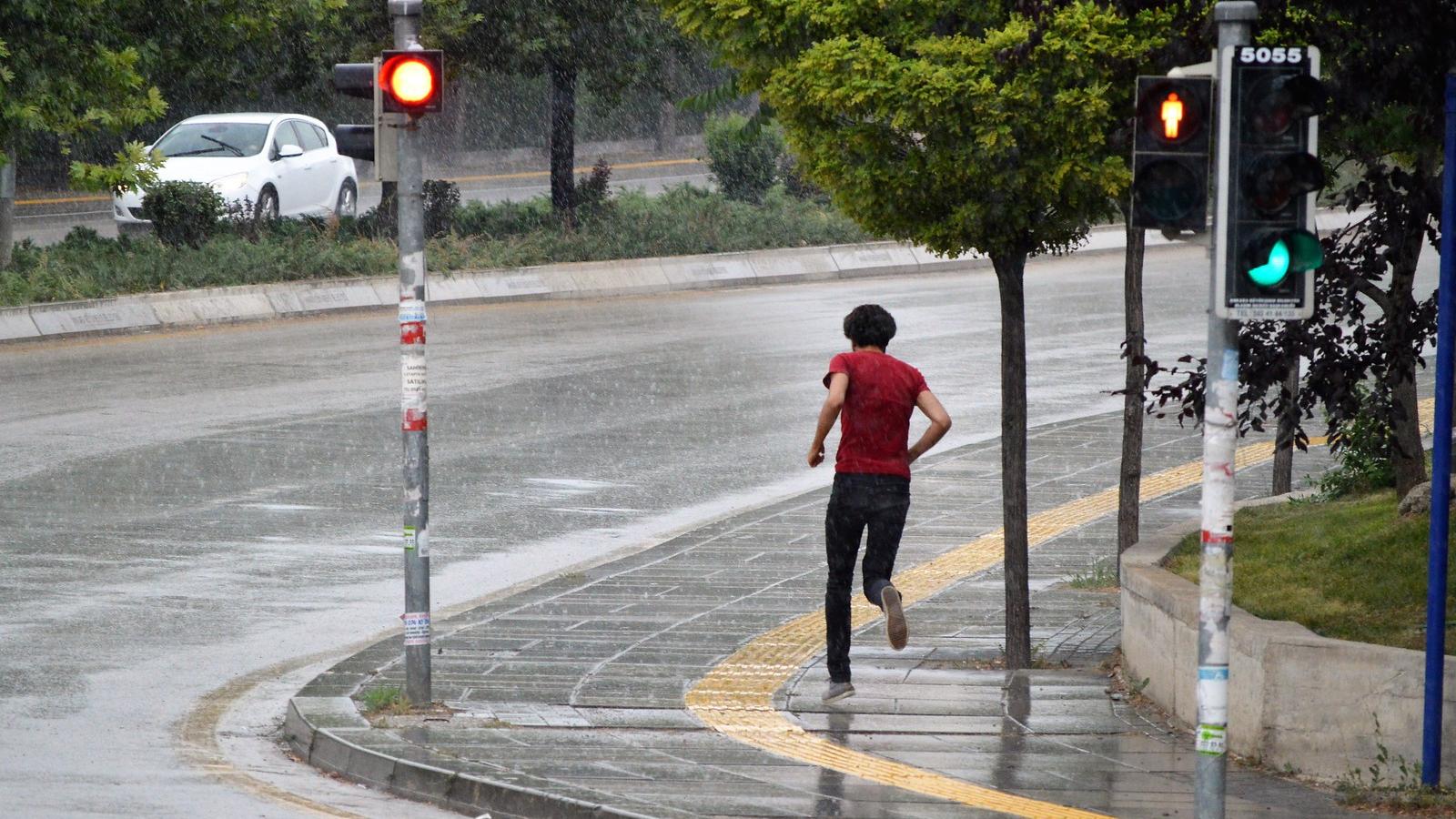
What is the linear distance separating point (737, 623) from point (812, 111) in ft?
9.44

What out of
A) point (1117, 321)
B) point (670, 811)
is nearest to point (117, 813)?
point (670, 811)

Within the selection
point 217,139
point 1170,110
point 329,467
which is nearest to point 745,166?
point 217,139

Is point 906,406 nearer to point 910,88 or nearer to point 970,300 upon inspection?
point 910,88

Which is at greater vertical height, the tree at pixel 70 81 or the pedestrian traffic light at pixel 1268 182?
the tree at pixel 70 81

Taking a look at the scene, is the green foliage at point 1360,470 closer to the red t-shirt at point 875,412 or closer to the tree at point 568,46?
the red t-shirt at point 875,412

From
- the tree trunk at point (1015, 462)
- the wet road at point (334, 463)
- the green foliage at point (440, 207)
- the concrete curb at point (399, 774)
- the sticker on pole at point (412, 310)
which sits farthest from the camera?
the green foliage at point (440, 207)

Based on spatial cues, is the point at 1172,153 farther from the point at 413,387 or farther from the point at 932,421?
the point at 413,387

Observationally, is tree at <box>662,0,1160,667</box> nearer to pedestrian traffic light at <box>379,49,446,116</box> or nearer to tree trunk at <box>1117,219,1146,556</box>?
pedestrian traffic light at <box>379,49,446,116</box>

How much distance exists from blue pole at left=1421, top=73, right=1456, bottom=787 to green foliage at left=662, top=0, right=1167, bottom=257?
1.81 m

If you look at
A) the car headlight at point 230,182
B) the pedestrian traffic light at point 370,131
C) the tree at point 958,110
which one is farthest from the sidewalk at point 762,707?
the car headlight at point 230,182

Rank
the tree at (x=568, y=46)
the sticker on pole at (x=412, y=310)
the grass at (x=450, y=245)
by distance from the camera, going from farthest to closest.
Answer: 1. the tree at (x=568, y=46)
2. the grass at (x=450, y=245)
3. the sticker on pole at (x=412, y=310)

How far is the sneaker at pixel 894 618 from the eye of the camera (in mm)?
9086

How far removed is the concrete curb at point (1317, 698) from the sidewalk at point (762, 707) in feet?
0.60

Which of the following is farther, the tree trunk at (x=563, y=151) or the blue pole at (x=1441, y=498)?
the tree trunk at (x=563, y=151)
